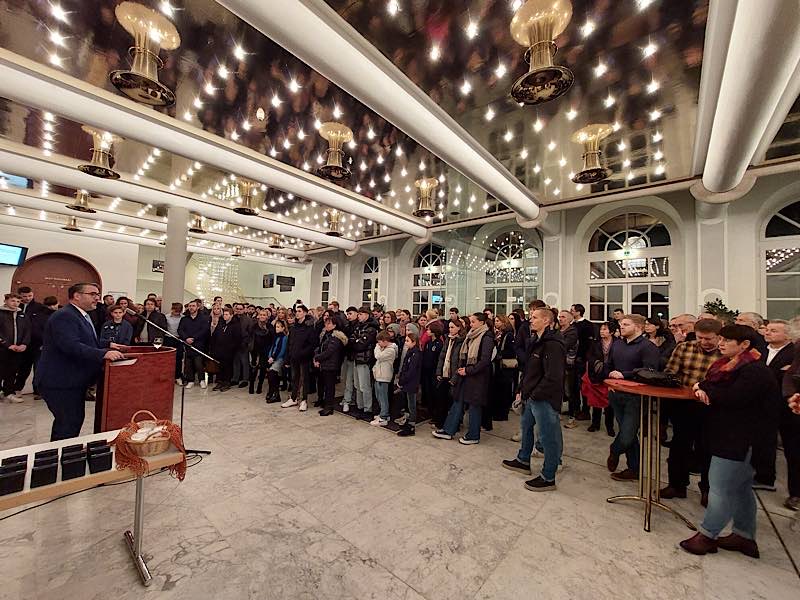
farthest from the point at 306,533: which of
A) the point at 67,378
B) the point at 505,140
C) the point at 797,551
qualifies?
the point at 505,140

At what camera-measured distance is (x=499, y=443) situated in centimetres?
416

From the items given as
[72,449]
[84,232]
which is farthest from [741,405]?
[84,232]

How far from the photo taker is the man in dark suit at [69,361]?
271 cm

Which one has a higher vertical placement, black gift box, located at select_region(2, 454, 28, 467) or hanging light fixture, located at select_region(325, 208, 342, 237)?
hanging light fixture, located at select_region(325, 208, 342, 237)

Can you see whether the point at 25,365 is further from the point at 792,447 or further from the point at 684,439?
the point at 792,447

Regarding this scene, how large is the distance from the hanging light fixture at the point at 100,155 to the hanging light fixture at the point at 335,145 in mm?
3275

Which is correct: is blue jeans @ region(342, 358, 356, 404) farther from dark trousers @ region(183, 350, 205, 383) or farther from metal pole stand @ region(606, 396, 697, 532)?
metal pole stand @ region(606, 396, 697, 532)


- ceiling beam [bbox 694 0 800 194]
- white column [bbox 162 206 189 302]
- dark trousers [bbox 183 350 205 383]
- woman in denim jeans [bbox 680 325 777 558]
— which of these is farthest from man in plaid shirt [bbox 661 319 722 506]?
white column [bbox 162 206 189 302]

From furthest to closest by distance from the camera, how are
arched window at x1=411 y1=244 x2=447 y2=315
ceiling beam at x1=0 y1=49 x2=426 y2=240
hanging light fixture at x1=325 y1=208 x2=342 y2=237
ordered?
arched window at x1=411 y1=244 x2=447 y2=315 → hanging light fixture at x1=325 y1=208 x2=342 y2=237 → ceiling beam at x1=0 y1=49 x2=426 y2=240

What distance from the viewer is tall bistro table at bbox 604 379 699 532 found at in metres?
2.41

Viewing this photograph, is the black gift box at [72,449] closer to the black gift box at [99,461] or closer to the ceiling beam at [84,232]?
the black gift box at [99,461]

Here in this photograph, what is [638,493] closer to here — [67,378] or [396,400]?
[396,400]

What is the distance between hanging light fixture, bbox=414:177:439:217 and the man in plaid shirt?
17.2ft

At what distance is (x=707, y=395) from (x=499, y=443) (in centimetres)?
242
